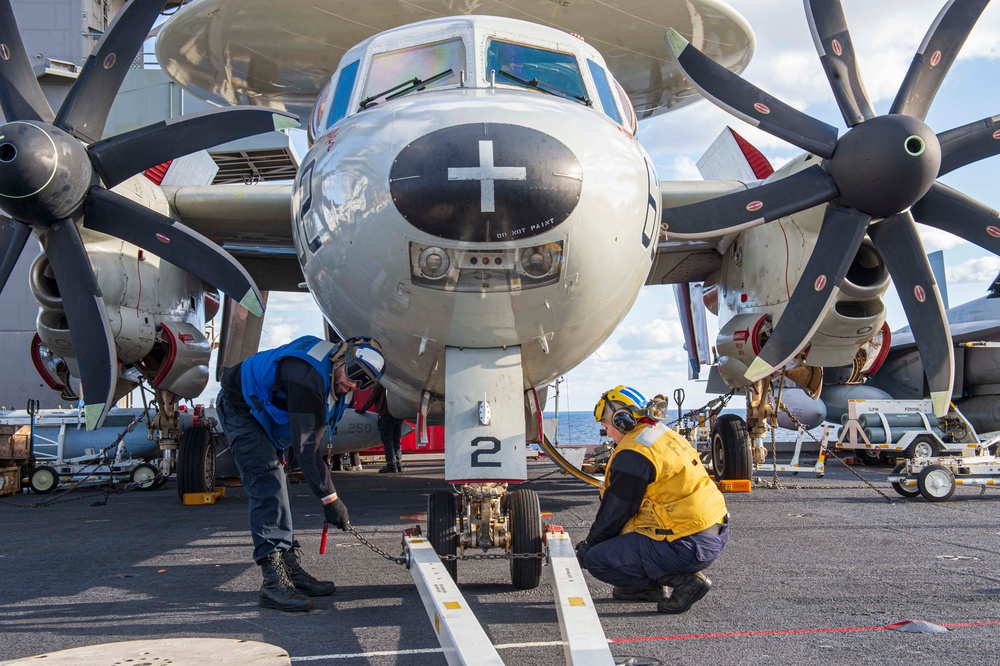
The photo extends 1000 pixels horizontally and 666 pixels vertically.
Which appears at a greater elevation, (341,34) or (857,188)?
(341,34)

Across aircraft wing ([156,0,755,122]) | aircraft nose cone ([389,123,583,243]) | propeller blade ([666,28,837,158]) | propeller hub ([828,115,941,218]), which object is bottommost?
aircraft nose cone ([389,123,583,243])

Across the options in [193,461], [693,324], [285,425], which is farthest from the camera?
[693,324]

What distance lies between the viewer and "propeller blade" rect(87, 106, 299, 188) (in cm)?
833

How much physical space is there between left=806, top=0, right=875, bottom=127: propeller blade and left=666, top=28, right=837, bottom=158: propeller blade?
1.26 feet

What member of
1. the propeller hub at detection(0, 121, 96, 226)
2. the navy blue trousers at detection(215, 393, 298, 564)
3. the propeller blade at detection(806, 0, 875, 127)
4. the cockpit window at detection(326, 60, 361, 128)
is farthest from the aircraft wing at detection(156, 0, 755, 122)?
the navy blue trousers at detection(215, 393, 298, 564)

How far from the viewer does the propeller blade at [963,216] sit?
805 cm

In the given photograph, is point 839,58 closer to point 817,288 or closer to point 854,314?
point 817,288

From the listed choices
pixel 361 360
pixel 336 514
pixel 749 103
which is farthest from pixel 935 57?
pixel 336 514

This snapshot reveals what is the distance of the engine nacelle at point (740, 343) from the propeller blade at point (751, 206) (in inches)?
84.5

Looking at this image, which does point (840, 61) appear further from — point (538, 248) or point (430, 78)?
point (538, 248)

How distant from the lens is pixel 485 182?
4.21 m

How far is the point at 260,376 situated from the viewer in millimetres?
5023

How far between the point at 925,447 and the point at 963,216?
8.01m

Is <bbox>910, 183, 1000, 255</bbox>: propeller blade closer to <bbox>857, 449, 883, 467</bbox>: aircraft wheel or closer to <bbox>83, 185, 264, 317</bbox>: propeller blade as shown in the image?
→ <bbox>83, 185, 264, 317</bbox>: propeller blade
